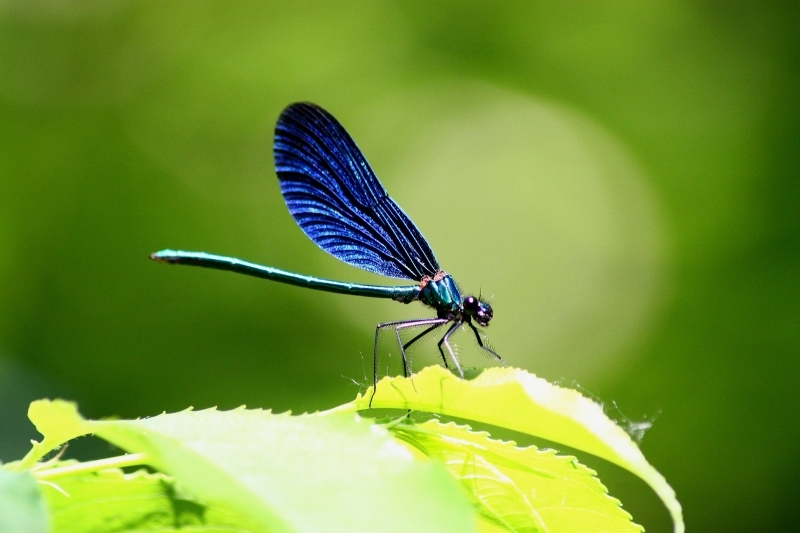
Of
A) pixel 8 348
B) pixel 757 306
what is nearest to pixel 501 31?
pixel 757 306

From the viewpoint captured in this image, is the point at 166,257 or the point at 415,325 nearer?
the point at 166,257

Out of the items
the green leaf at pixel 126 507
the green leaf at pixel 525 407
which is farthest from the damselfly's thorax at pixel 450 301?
the green leaf at pixel 126 507

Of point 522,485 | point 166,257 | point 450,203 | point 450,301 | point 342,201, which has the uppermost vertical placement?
point 450,203

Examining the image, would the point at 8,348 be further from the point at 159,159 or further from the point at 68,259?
the point at 159,159

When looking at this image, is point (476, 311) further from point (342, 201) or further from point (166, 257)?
point (166, 257)

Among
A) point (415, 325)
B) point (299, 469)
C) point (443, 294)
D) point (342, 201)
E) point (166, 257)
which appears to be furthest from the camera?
point (342, 201)

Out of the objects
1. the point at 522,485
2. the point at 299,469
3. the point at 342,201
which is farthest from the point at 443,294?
the point at 299,469

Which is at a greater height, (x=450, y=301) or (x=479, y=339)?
(x=450, y=301)

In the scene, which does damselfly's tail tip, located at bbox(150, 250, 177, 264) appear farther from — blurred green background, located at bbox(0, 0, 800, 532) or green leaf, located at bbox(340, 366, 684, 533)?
blurred green background, located at bbox(0, 0, 800, 532)

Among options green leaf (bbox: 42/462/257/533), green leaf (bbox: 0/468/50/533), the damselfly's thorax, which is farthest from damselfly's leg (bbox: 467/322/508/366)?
green leaf (bbox: 0/468/50/533)
